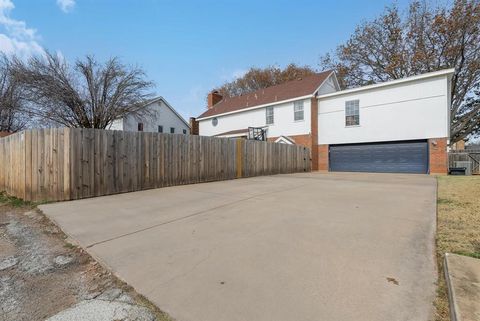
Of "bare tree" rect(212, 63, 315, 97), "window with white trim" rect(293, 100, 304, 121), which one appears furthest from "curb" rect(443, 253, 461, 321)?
"bare tree" rect(212, 63, 315, 97)

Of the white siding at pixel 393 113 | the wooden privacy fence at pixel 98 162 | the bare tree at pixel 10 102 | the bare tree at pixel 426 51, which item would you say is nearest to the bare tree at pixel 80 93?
the bare tree at pixel 10 102

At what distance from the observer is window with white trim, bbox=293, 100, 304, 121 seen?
2086 cm

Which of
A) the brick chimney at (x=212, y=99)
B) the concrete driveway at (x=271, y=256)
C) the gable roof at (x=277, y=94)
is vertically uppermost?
the brick chimney at (x=212, y=99)

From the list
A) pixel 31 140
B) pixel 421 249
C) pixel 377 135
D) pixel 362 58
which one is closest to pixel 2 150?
pixel 31 140

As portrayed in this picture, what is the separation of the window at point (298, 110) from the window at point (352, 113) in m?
3.30

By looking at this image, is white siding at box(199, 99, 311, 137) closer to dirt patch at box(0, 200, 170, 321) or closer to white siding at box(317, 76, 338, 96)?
white siding at box(317, 76, 338, 96)

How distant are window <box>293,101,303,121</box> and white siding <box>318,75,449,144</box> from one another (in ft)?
4.94

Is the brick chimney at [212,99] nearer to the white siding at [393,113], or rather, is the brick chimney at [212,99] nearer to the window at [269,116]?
the window at [269,116]

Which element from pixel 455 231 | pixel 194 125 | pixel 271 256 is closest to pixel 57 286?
pixel 271 256

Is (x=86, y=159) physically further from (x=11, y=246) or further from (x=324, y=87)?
(x=324, y=87)

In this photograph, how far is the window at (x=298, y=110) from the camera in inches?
822

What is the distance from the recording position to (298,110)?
69.0ft

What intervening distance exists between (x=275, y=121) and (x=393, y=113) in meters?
8.76

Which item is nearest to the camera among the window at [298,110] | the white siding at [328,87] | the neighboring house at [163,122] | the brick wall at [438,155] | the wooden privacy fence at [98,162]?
the wooden privacy fence at [98,162]
